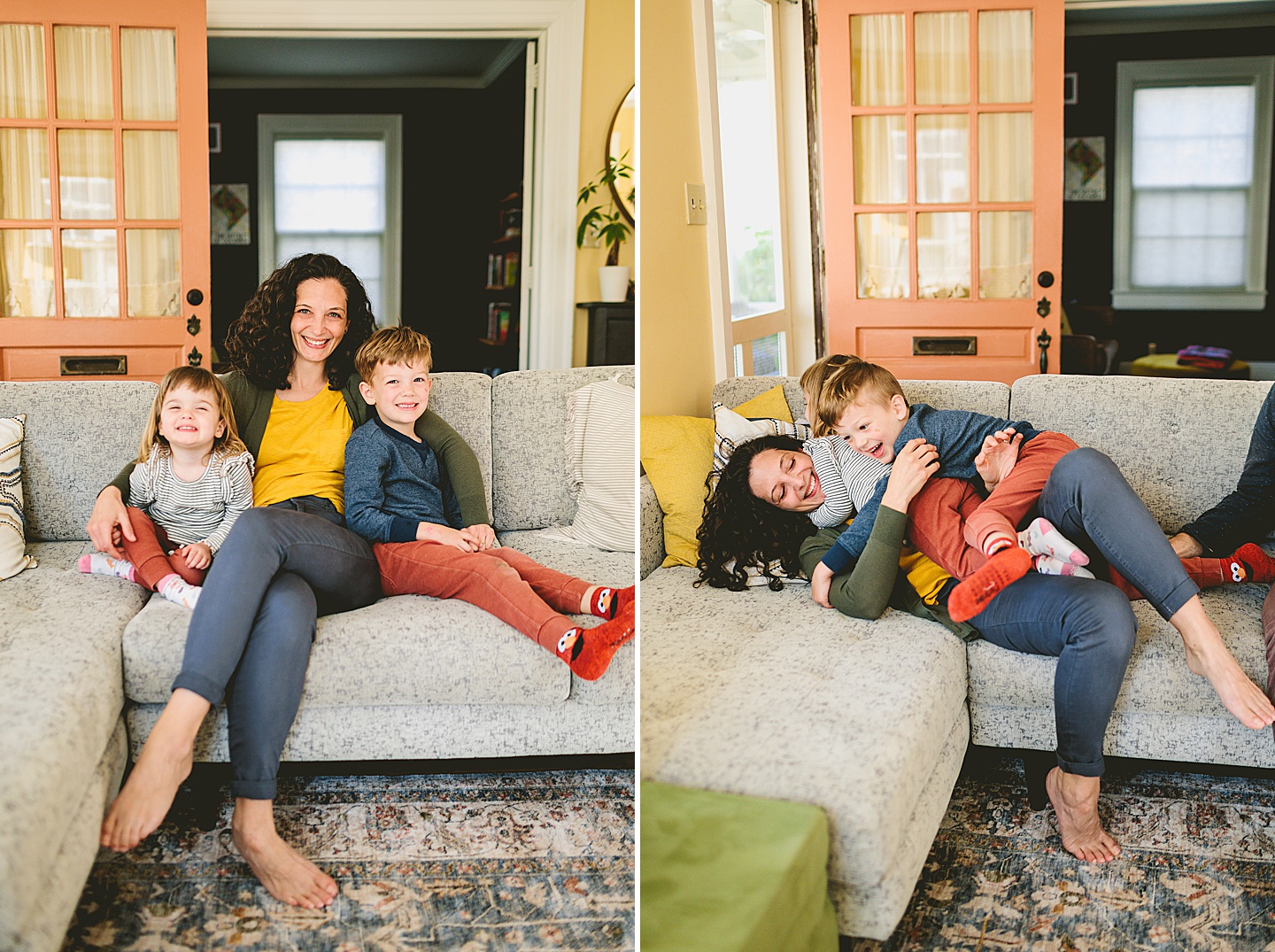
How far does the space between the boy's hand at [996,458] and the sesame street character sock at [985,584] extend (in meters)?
0.30

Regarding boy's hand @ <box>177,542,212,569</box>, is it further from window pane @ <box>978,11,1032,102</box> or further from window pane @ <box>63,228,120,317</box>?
window pane @ <box>978,11,1032,102</box>

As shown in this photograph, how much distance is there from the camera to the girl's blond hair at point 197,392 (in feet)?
3.91

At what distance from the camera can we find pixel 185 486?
1.21m

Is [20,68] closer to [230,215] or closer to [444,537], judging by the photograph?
[230,215]

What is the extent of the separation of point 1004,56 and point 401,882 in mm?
2731

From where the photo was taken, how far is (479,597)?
60.8 inches

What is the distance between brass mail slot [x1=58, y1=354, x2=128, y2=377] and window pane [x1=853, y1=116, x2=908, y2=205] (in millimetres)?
2228

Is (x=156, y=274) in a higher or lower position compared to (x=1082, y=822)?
higher

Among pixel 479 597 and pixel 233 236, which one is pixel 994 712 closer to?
pixel 479 597

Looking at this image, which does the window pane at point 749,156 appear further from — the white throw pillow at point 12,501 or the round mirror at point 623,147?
the white throw pillow at point 12,501

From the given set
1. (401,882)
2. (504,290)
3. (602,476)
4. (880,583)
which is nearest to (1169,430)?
(880,583)


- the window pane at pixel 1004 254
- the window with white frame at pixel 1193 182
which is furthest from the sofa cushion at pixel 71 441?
the window with white frame at pixel 1193 182

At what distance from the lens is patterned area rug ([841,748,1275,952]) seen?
1.32 metres

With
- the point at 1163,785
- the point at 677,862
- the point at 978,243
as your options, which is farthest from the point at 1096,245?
the point at 677,862
